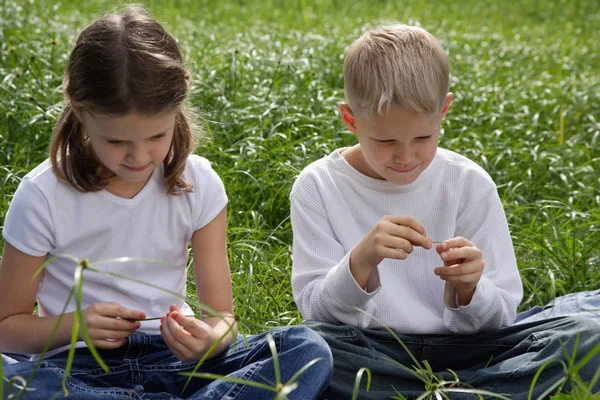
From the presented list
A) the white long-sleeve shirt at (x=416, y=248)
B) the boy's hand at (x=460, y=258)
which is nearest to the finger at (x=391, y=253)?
the boy's hand at (x=460, y=258)

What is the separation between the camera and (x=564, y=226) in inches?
137

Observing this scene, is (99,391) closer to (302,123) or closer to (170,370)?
(170,370)

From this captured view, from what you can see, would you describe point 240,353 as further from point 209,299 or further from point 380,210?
point 380,210

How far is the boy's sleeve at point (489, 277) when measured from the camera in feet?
7.64

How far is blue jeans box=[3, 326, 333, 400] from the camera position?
2029mm

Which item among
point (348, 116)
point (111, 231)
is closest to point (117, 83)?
point (111, 231)

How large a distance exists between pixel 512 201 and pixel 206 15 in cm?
406

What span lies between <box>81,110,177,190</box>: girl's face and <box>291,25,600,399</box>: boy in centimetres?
50

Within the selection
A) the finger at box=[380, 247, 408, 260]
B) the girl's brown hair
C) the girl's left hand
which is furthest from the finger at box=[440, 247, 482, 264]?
the girl's brown hair

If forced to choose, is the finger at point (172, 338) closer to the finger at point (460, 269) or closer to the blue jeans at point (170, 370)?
the blue jeans at point (170, 370)

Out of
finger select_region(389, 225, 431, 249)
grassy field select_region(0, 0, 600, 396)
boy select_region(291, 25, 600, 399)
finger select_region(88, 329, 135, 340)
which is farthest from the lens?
grassy field select_region(0, 0, 600, 396)

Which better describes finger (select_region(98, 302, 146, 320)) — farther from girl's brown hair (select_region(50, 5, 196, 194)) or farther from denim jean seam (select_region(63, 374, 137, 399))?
girl's brown hair (select_region(50, 5, 196, 194))

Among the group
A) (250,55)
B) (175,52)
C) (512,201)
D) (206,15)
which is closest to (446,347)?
(175,52)

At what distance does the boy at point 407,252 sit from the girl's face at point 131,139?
498 mm
